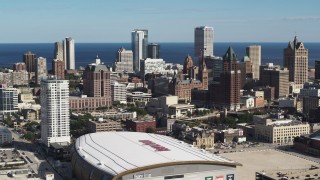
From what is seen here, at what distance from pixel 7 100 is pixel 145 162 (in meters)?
30.1

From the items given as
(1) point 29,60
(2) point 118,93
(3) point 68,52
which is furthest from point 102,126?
(3) point 68,52

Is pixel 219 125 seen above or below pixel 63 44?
below

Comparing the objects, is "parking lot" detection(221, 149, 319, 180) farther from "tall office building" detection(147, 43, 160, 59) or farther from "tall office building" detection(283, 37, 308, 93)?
"tall office building" detection(147, 43, 160, 59)

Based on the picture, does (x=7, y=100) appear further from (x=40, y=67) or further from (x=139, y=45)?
(x=139, y=45)

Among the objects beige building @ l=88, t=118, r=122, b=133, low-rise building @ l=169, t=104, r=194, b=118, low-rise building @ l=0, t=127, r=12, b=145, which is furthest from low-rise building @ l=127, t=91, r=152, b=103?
low-rise building @ l=0, t=127, r=12, b=145

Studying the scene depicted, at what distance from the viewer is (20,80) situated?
74.3m

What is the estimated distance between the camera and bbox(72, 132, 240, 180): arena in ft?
83.4

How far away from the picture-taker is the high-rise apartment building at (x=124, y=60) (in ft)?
303

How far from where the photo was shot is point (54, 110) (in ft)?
122

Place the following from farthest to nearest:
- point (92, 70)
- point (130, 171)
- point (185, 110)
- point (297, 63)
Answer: point (297, 63) < point (92, 70) < point (185, 110) < point (130, 171)

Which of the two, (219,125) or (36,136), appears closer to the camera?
(36,136)

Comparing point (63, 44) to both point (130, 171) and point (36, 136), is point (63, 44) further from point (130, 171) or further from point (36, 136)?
point (130, 171)

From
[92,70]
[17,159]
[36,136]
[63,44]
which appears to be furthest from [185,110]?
[63,44]

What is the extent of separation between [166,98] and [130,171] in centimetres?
3044
